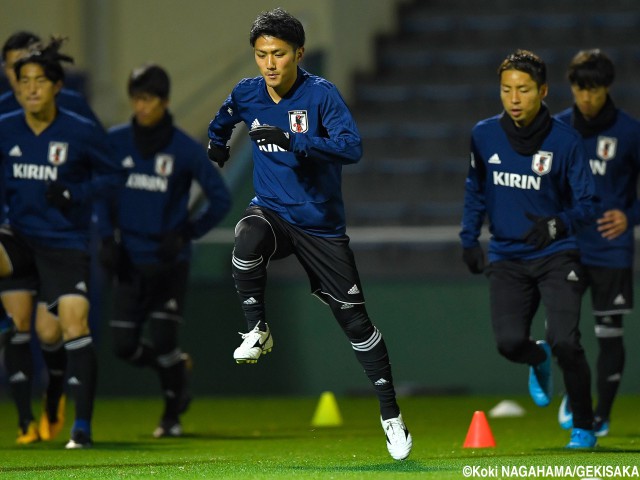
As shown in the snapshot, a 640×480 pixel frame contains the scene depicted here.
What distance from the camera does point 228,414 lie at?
37.2ft

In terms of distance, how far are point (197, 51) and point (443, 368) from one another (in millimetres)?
4649

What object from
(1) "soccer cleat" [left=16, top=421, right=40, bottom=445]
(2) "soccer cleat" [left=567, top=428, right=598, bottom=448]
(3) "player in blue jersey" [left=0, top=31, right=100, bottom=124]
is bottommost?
(1) "soccer cleat" [left=16, top=421, right=40, bottom=445]

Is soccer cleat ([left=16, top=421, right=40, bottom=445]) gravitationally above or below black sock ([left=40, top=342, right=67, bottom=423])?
below

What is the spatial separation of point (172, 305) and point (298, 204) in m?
2.89

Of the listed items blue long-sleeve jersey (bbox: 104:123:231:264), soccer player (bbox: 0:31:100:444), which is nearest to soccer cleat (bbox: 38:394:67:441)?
soccer player (bbox: 0:31:100:444)

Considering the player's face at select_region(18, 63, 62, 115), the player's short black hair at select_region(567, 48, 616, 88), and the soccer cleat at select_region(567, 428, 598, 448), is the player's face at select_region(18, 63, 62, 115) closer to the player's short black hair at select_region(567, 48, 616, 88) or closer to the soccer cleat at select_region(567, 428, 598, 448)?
the player's short black hair at select_region(567, 48, 616, 88)

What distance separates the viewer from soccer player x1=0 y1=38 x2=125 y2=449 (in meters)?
8.37

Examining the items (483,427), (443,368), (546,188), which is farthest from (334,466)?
(443,368)

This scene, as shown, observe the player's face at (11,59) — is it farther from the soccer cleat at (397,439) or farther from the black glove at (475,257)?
the soccer cleat at (397,439)

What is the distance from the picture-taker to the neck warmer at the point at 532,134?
25.7 ft

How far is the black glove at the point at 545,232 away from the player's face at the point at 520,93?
596mm

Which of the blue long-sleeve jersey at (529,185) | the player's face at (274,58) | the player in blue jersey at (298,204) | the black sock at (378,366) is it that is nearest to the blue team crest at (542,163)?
the blue long-sleeve jersey at (529,185)

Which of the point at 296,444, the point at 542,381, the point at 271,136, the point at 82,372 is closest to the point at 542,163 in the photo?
the point at 542,381

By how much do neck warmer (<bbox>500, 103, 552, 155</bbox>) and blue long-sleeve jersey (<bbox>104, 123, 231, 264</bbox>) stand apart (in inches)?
99.3
